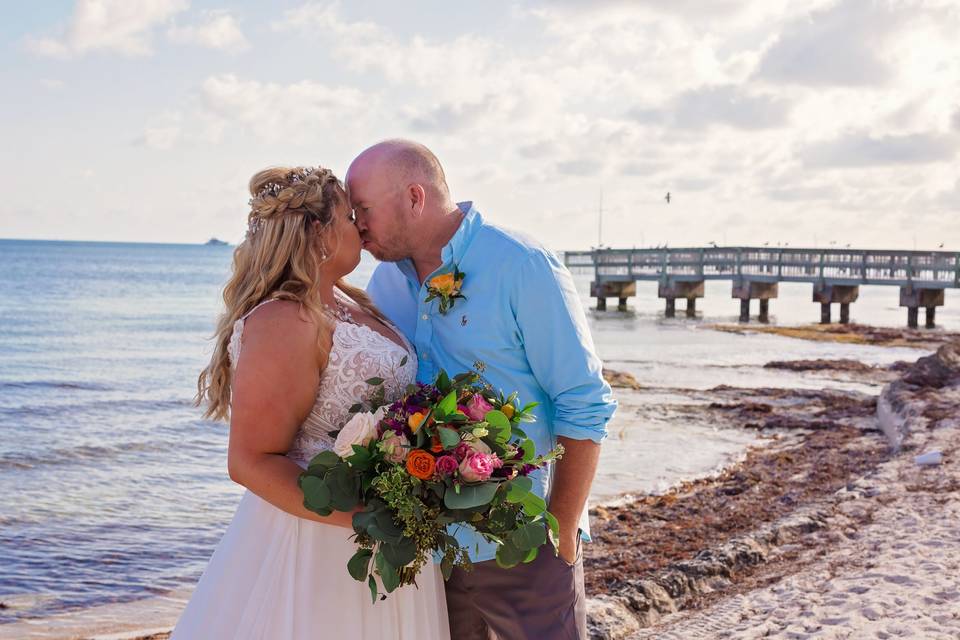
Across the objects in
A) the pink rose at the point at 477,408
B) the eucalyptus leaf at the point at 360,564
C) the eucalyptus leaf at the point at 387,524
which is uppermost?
the pink rose at the point at 477,408

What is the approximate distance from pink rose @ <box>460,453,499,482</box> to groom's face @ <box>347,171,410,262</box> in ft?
3.70

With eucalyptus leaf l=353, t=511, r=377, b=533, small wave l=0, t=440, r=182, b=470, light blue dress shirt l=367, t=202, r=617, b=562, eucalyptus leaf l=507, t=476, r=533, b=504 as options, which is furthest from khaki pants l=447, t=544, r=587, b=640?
small wave l=0, t=440, r=182, b=470

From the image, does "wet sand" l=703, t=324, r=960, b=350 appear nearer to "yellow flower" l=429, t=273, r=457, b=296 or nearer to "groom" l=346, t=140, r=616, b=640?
"groom" l=346, t=140, r=616, b=640

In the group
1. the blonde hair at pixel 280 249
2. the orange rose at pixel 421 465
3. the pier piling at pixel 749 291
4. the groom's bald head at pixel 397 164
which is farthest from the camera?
the pier piling at pixel 749 291

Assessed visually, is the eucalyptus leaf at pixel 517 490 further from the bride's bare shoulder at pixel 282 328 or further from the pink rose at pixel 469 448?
the bride's bare shoulder at pixel 282 328

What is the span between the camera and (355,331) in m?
3.33

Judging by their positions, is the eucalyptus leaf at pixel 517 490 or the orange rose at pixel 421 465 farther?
the eucalyptus leaf at pixel 517 490

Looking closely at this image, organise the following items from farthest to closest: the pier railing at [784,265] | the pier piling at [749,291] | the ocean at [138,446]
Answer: the pier piling at [749,291] < the pier railing at [784,265] < the ocean at [138,446]

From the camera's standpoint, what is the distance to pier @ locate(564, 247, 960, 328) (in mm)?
35531

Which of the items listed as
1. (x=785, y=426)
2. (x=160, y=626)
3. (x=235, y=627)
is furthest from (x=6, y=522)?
(x=785, y=426)

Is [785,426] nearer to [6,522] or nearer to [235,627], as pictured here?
[6,522]

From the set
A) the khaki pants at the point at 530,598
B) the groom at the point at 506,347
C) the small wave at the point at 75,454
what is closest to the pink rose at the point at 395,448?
the groom at the point at 506,347

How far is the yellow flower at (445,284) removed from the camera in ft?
11.1

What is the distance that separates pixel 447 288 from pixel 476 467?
0.91 m
